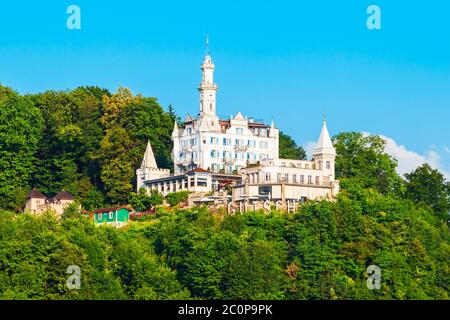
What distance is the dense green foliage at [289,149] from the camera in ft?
514

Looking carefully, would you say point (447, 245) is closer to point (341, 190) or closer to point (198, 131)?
point (341, 190)

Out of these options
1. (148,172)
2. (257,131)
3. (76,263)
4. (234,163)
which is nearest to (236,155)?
(234,163)

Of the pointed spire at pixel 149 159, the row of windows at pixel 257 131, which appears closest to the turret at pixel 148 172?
the pointed spire at pixel 149 159

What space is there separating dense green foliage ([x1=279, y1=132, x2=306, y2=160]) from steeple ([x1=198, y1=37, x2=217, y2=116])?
32.2ft

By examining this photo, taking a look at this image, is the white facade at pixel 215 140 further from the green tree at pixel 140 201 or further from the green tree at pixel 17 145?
the green tree at pixel 17 145

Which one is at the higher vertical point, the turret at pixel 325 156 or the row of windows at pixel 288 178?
the turret at pixel 325 156

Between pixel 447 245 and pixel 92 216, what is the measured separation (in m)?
28.7

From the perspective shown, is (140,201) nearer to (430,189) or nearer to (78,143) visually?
(78,143)

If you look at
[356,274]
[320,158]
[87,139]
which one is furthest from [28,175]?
[356,274]

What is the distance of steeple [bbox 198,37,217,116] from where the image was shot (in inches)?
5851

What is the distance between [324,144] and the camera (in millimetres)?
142500

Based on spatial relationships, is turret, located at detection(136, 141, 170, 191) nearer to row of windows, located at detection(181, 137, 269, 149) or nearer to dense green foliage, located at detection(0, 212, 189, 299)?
row of windows, located at detection(181, 137, 269, 149)

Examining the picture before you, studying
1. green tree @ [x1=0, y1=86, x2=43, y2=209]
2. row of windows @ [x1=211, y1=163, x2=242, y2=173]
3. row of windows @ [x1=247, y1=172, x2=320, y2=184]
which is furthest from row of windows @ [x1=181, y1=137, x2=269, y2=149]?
green tree @ [x1=0, y1=86, x2=43, y2=209]

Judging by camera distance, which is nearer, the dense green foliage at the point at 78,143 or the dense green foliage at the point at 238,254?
the dense green foliage at the point at 238,254
